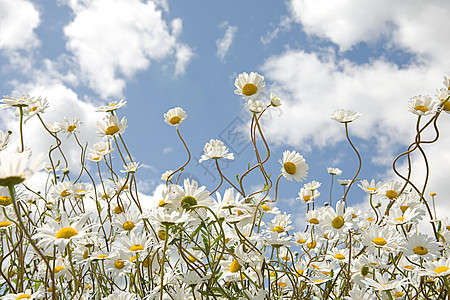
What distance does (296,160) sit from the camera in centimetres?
141

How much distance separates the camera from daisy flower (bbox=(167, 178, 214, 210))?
104cm

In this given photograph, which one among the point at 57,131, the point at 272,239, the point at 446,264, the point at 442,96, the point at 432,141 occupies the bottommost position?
the point at 446,264

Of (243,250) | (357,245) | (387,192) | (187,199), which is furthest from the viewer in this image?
(357,245)

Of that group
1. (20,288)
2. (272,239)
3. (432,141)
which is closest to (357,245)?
(432,141)

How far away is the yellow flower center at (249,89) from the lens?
5.14ft

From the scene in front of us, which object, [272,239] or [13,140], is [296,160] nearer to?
[272,239]

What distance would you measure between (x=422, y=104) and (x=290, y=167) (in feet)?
1.87

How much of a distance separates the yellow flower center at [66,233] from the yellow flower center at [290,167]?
701 mm

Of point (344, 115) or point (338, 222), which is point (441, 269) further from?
point (344, 115)

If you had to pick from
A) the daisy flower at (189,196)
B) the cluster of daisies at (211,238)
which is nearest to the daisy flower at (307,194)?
the cluster of daisies at (211,238)

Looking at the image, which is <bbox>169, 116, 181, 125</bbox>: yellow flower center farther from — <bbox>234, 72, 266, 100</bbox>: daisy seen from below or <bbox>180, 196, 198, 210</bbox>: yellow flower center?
<bbox>180, 196, 198, 210</bbox>: yellow flower center

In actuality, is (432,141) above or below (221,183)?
above

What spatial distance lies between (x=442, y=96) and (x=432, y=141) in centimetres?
18

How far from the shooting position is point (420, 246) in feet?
4.18
